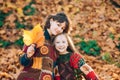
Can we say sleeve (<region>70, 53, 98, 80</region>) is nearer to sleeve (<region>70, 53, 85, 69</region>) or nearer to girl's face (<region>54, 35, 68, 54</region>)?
sleeve (<region>70, 53, 85, 69</region>)

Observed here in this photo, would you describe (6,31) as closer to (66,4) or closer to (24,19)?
(24,19)

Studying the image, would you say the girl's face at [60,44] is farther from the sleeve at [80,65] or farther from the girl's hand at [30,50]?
the girl's hand at [30,50]

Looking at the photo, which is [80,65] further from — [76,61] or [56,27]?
[56,27]

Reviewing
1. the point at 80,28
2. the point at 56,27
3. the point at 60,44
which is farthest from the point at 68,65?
the point at 80,28

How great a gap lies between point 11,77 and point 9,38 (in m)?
1.34

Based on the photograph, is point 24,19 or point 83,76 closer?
point 83,76

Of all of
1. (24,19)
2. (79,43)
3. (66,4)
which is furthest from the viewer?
(66,4)

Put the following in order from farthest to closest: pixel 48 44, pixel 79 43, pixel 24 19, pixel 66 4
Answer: pixel 66 4 → pixel 24 19 → pixel 79 43 → pixel 48 44

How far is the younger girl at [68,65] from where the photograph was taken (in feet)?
12.8

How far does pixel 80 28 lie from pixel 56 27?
126 inches

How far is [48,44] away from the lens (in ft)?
12.8

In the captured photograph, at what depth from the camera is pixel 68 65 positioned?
3910 millimetres

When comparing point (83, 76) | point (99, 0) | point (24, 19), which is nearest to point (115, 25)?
point (99, 0)

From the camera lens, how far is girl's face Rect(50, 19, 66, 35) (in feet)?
13.0
